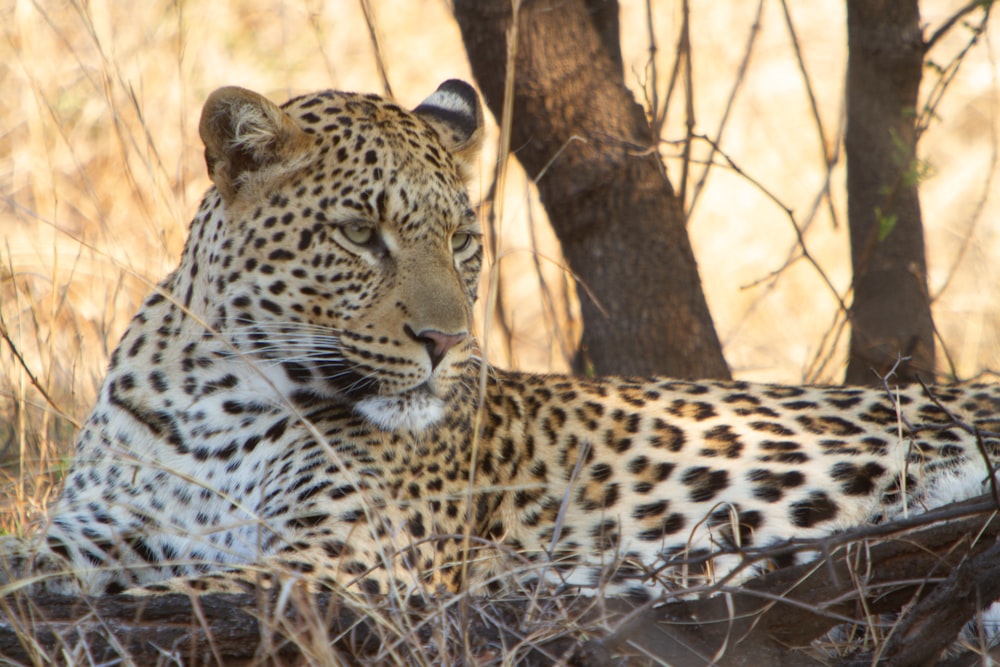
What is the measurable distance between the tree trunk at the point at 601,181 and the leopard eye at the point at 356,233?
6.71 ft

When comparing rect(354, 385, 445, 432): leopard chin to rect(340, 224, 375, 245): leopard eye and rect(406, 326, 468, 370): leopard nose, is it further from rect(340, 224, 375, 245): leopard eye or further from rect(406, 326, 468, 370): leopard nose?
rect(340, 224, 375, 245): leopard eye

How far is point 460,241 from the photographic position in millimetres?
4715

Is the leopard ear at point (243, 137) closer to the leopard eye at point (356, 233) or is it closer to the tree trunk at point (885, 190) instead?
the leopard eye at point (356, 233)

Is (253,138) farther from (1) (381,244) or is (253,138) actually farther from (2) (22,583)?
(2) (22,583)

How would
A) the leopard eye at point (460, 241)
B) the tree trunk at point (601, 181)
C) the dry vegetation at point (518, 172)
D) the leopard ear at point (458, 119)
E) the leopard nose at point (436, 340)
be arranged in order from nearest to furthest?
the leopard nose at point (436, 340) < the leopard eye at point (460, 241) < the leopard ear at point (458, 119) < the tree trunk at point (601, 181) < the dry vegetation at point (518, 172)

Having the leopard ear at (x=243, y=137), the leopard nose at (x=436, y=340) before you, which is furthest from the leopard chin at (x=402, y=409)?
the leopard ear at (x=243, y=137)

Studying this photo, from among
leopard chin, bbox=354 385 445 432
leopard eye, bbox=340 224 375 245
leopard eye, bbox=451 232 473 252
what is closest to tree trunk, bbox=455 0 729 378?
leopard eye, bbox=451 232 473 252

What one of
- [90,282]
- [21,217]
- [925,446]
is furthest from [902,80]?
[21,217]

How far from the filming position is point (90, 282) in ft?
28.6

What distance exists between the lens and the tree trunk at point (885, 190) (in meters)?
6.41

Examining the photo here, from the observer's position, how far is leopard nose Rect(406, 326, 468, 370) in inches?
161

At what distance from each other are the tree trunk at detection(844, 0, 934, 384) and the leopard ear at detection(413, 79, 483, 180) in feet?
8.18

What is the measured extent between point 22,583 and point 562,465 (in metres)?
2.63

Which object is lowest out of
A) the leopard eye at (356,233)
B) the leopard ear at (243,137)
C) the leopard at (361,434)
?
the leopard at (361,434)
